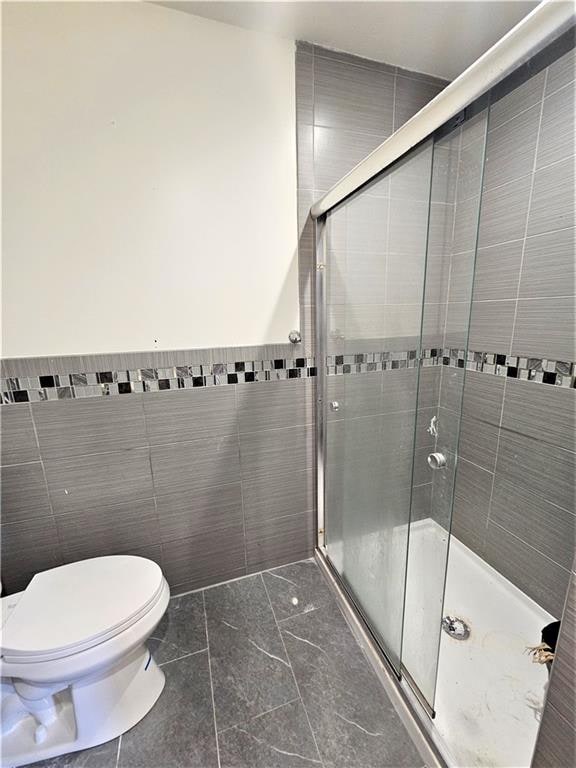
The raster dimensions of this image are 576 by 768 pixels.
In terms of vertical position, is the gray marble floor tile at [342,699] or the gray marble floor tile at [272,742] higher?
the gray marble floor tile at [342,699]

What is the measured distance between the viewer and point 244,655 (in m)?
1.23

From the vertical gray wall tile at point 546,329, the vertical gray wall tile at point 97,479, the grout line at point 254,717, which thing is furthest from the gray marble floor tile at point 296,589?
the vertical gray wall tile at point 546,329

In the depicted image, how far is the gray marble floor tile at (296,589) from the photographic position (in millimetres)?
1419

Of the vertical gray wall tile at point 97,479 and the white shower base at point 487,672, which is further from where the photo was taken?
the vertical gray wall tile at point 97,479

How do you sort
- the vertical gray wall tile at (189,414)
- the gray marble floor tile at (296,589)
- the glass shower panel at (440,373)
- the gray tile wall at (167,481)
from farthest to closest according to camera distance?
the gray marble floor tile at (296,589) → the vertical gray wall tile at (189,414) → the gray tile wall at (167,481) → the glass shower panel at (440,373)

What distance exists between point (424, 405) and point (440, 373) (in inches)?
4.8

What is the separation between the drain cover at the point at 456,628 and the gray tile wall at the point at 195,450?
29.3 inches

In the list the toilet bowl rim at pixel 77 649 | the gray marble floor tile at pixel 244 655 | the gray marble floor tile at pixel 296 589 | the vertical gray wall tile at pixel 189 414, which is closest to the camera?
the toilet bowl rim at pixel 77 649

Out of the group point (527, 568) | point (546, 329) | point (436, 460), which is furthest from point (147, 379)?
point (527, 568)

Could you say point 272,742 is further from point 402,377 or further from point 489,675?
point 402,377

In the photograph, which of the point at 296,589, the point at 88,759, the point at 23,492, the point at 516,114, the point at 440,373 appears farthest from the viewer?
the point at 296,589

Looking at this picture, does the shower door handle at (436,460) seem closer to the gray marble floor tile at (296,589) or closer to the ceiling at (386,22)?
the gray marble floor tile at (296,589)

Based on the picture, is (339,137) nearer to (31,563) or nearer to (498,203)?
(498,203)

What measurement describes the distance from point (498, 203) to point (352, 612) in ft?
5.96
